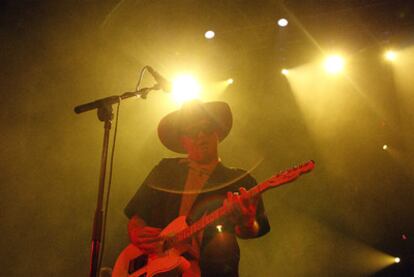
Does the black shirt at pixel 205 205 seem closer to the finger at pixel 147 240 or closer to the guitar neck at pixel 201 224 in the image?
the guitar neck at pixel 201 224

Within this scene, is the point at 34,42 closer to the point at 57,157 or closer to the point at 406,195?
the point at 57,157

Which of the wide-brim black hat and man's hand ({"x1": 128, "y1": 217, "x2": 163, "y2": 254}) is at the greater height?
the wide-brim black hat

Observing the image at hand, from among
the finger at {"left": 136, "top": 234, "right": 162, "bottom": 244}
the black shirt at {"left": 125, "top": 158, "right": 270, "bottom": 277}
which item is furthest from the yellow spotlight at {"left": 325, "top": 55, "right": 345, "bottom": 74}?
the finger at {"left": 136, "top": 234, "right": 162, "bottom": 244}

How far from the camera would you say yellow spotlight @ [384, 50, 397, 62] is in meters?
4.05

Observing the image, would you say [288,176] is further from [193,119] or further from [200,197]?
[193,119]

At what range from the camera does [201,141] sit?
2.43 m

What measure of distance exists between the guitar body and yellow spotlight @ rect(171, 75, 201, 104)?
2.01 meters

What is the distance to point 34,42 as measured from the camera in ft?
11.1

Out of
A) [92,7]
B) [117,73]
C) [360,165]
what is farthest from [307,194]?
[92,7]

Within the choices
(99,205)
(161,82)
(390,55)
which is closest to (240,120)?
(390,55)

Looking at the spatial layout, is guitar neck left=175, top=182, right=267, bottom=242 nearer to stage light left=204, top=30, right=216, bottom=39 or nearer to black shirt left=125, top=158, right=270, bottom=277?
black shirt left=125, top=158, right=270, bottom=277

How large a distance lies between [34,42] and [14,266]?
1.88 m

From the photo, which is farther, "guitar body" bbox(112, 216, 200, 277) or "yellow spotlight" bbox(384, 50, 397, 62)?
"yellow spotlight" bbox(384, 50, 397, 62)

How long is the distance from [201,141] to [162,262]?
795mm
